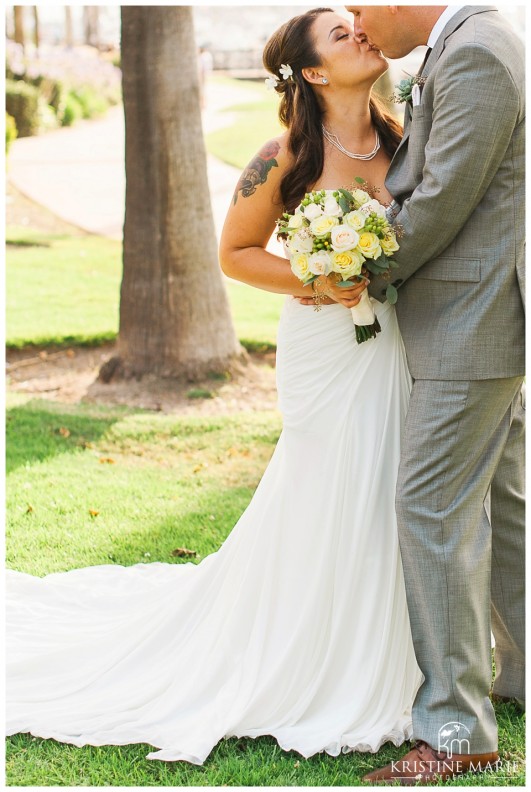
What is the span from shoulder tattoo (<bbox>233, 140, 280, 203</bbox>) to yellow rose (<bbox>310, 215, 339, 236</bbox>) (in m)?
0.48

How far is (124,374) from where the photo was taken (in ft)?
25.9

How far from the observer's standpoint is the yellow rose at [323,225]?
10.2ft

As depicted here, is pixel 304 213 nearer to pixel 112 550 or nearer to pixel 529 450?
pixel 529 450

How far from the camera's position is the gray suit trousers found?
3.12 meters

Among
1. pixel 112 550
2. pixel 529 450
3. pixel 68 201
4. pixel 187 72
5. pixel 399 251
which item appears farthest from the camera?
pixel 68 201

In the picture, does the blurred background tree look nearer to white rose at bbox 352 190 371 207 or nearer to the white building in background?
white rose at bbox 352 190 371 207

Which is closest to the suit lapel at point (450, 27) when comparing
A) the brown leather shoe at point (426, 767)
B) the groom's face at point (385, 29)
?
the groom's face at point (385, 29)

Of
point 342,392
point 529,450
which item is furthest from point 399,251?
point 529,450

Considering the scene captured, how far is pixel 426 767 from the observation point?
309cm

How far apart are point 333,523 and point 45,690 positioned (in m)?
1.32

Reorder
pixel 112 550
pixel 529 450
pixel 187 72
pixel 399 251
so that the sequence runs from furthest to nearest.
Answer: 1. pixel 187 72
2. pixel 112 550
3. pixel 529 450
4. pixel 399 251

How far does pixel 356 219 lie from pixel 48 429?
4343 mm

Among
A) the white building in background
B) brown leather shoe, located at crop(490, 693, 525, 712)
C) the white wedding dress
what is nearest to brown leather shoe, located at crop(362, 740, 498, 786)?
the white wedding dress

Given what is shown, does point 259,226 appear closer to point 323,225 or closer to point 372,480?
point 323,225
